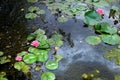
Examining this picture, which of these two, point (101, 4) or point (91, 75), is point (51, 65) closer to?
point (91, 75)

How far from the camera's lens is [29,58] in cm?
238

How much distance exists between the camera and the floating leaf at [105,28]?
105 inches

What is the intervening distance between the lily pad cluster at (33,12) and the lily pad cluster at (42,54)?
32 centimetres

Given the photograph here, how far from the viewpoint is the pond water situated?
2273 millimetres

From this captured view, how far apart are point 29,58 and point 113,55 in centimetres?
86

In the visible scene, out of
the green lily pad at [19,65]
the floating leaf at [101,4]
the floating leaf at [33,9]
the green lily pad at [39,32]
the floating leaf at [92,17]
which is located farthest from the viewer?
the floating leaf at [101,4]

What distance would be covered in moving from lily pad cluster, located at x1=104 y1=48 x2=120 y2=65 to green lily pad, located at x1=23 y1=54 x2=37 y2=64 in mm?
731

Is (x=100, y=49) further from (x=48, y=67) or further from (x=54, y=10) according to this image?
(x=54, y=10)

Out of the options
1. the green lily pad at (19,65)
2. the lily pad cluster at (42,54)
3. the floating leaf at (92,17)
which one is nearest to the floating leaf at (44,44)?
the lily pad cluster at (42,54)

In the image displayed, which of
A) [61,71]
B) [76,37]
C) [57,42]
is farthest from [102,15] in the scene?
[61,71]

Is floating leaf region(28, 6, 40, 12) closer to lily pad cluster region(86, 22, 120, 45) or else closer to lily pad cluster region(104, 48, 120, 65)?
lily pad cluster region(86, 22, 120, 45)

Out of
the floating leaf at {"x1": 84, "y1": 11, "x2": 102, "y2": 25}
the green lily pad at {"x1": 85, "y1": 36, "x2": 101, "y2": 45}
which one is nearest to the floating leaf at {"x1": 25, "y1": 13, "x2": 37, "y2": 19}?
the floating leaf at {"x1": 84, "y1": 11, "x2": 102, "y2": 25}

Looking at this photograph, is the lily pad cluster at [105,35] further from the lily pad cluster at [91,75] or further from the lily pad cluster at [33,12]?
the lily pad cluster at [33,12]

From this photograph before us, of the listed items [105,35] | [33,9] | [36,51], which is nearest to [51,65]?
[36,51]
